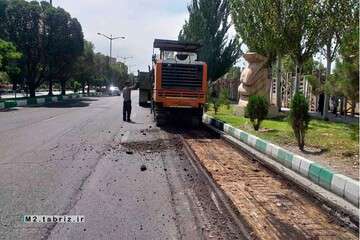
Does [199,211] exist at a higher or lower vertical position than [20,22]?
lower

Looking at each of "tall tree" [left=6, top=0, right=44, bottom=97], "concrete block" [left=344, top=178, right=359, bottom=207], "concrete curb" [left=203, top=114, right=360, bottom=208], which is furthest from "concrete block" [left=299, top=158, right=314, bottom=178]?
"tall tree" [left=6, top=0, right=44, bottom=97]

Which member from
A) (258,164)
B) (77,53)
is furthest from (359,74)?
(77,53)

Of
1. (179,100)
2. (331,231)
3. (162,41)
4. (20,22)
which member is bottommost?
(331,231)

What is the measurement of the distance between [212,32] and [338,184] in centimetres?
3620

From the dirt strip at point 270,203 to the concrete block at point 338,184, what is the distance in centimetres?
46

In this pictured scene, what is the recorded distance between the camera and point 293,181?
340 inches

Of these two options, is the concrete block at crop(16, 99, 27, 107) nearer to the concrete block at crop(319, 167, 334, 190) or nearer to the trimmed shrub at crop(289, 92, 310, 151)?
the trimmed shrub at crop(289, 92, 310, 151)

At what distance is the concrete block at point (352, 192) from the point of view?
22.7 ft

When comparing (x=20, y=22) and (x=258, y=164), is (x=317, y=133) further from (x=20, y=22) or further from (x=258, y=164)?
(x=20, y=22)

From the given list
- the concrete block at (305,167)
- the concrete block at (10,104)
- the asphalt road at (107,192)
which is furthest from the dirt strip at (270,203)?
the concrete block at (10,104)

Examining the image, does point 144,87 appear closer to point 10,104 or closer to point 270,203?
point 10,104

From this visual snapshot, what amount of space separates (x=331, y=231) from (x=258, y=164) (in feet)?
15.6

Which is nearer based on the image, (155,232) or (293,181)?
(155,232)

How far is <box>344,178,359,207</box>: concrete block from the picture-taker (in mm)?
6918
